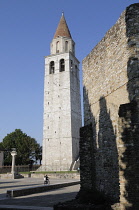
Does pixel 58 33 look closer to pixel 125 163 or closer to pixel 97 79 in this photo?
pixel 97 79

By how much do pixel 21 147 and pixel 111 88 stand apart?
135 ft

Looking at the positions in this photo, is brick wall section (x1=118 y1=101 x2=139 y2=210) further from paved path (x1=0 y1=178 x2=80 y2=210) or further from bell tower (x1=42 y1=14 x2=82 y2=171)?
bell tower (x1=42 y1=14 x2=82 y2=171)

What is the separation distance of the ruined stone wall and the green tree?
39.0 meters

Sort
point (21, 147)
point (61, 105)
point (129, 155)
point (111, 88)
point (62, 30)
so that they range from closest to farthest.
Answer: point (129, 155) < point (111, 88) < point (61, 105) < point (62, 30) < point (21, 147)

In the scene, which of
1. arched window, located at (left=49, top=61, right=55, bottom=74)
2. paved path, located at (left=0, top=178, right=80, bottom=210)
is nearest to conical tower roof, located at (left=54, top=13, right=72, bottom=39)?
arched window, located at (left=49, top=61, right=55, bottom=74)

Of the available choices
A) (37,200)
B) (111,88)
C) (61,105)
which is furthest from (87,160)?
(61,105)

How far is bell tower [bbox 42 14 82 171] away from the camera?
1389 inches

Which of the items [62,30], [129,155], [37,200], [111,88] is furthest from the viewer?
[62,30]

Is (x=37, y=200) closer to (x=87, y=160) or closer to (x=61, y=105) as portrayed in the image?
(x=87, y=160)

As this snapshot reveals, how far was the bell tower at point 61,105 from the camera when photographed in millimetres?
35281

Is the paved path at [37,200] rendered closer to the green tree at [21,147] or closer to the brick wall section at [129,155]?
the brick wall section at [129,155]

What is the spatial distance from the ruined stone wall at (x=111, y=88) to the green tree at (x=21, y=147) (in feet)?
128

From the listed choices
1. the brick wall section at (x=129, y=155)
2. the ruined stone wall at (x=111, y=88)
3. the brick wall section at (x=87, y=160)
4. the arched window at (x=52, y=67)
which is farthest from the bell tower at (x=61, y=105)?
the brick wall section at (x=129, y=155)

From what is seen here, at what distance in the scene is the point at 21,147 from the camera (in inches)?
1821
